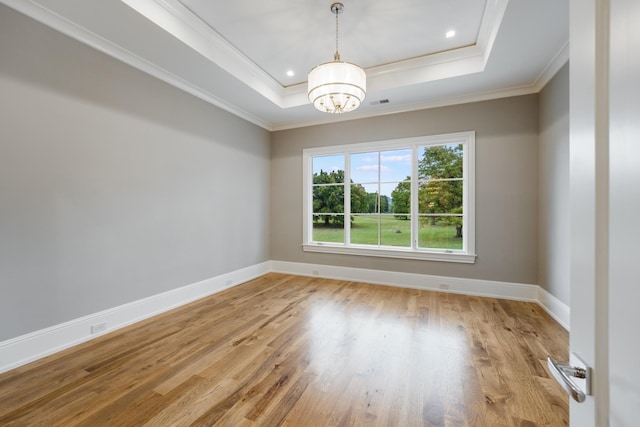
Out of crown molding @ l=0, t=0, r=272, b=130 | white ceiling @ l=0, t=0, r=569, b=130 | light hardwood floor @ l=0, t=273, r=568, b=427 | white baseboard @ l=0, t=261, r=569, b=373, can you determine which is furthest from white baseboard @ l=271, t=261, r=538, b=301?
crown molding @ l=0, t=0, r=272, b=130

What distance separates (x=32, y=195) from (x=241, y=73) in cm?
252

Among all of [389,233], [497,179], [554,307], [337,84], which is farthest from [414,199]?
[337,84]

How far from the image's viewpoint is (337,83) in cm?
260

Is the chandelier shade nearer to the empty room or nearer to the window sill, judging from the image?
the empty room

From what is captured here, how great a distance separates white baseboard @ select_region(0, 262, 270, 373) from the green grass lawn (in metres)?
2.04

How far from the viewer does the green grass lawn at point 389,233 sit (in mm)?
4152

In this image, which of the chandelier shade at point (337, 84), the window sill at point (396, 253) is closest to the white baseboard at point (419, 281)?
the window sill at point (396, 253)

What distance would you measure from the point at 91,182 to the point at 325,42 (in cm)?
294

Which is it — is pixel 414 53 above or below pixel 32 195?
above

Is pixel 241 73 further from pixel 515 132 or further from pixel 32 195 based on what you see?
pixel 515 132

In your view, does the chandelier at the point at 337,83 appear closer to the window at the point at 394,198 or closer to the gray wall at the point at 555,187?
the window at the point at 394,198

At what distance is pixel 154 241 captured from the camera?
319 cm

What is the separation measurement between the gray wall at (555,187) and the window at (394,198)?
2.65 feet

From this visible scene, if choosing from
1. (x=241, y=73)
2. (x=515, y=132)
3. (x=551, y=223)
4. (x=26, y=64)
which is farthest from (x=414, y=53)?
(x=26, y=64)
